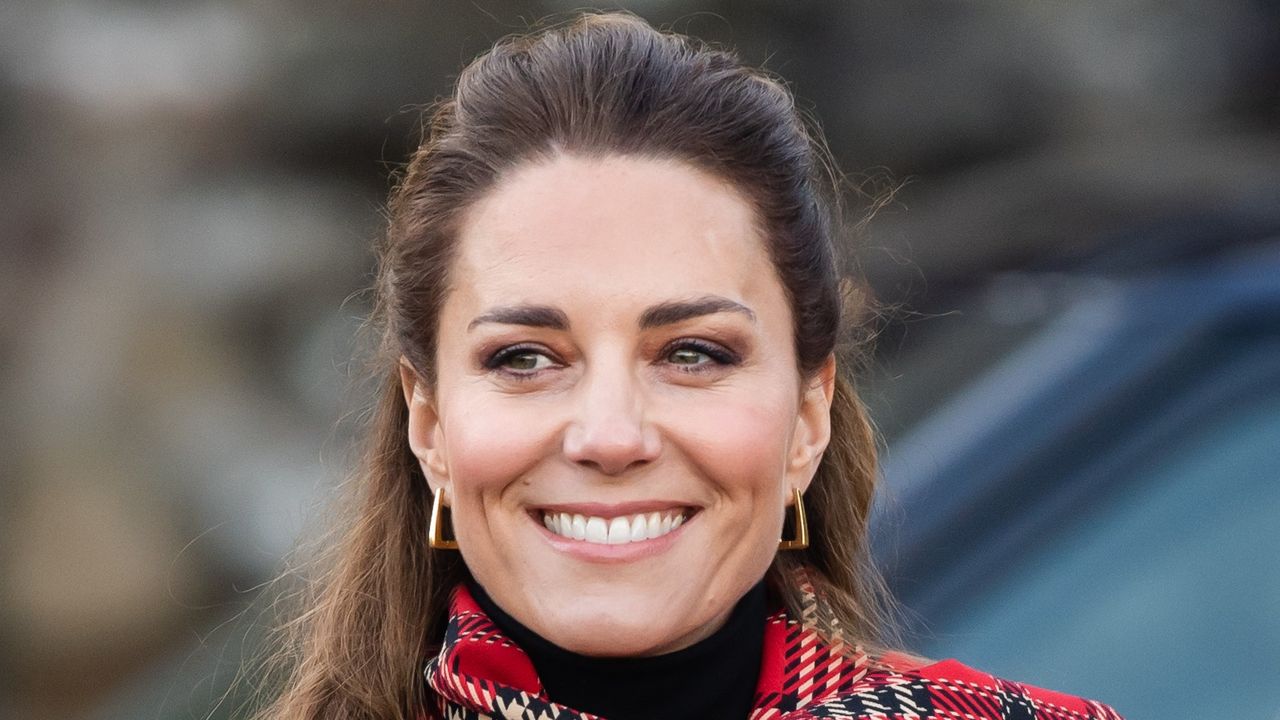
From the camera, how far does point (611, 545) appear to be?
1.95 metres

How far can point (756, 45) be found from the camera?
6.33 metres

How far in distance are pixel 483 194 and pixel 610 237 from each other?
0.66 feet

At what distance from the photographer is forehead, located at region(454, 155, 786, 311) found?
1949 millimetres

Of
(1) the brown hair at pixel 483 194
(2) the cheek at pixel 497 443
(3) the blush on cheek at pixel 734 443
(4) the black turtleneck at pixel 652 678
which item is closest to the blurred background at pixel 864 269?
(1) the brown hair at pixel 483 194

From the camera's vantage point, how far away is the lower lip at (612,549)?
76.3 inches

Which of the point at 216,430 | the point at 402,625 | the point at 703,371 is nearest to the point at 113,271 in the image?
the point at 216,430

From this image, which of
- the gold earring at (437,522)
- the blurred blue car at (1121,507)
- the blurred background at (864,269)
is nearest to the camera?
the gold earring at (437,522)

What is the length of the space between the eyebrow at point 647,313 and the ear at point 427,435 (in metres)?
0.20

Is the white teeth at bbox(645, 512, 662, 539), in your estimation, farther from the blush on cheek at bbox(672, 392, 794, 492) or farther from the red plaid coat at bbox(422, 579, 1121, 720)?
the red plaid coat at bbox(422, 579, 1121, 720)

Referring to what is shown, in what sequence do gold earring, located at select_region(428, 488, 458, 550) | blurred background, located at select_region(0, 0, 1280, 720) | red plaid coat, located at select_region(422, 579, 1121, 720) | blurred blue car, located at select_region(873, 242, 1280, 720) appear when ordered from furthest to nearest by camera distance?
blurred background, located at select_region(0, 0, 1280, 720) → blurred blue car, located at select_region(873, 242, 1280, 720) → gold earring, located at select_region(428, 488, 458, 550) → red plaid coat, located at select_region(422, 579, 1121, 720)

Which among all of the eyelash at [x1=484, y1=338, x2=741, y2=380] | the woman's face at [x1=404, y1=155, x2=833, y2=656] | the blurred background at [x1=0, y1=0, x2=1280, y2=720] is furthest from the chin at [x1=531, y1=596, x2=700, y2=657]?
the blurred background at [x1=0, y1=0, x2=1280, y2=720]

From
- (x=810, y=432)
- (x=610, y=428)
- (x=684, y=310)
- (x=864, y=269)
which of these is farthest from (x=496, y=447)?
(x=864, y=269)

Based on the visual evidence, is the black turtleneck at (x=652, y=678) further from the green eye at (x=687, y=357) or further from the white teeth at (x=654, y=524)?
the green eye at (x=687, y=357)

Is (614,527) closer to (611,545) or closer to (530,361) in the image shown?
(611,545)
